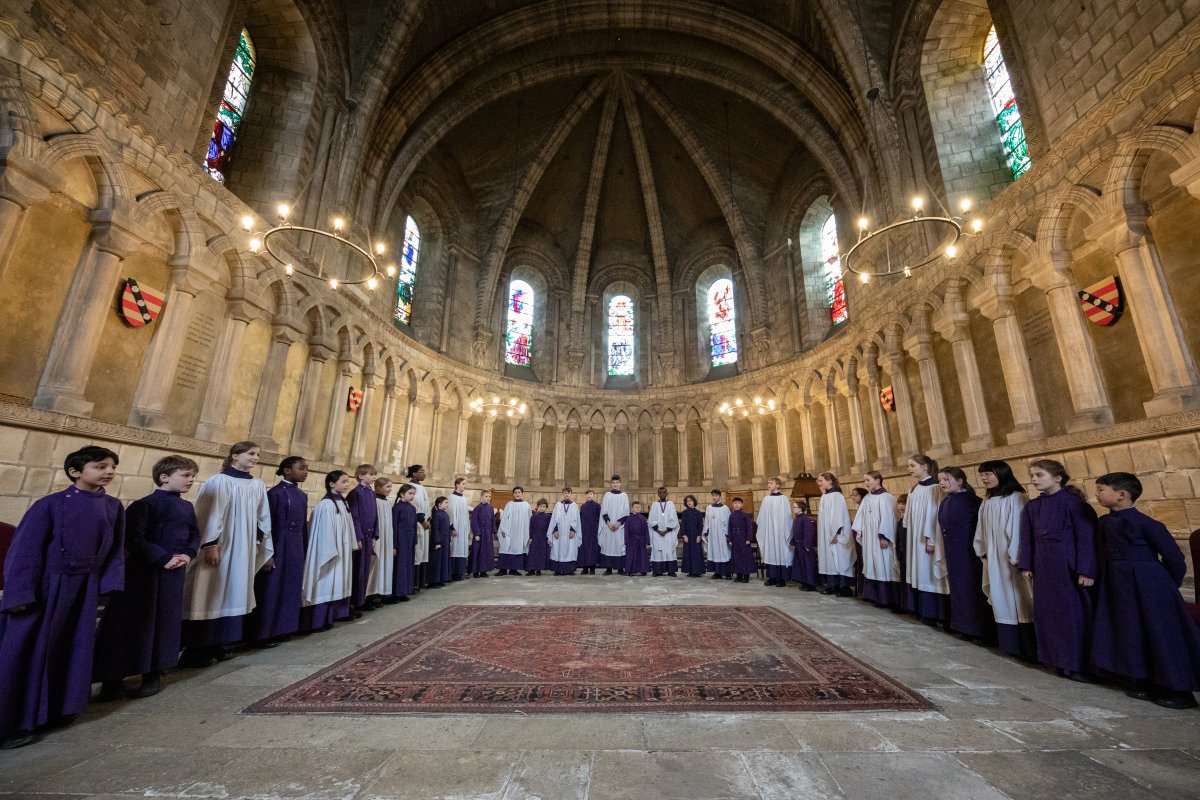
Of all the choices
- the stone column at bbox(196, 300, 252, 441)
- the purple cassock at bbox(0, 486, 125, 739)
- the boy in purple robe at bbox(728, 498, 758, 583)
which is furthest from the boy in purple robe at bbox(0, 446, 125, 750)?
the boy in purple robe at bbox(728, 498, 758, 583)

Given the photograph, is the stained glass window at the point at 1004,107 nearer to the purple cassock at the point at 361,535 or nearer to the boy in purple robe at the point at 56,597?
the purple cassock at the point at 361,535

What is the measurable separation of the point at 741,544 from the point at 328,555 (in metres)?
7.73

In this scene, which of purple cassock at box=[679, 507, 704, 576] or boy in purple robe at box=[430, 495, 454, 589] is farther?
purple cassock at box=[679, 507, 704, 576]

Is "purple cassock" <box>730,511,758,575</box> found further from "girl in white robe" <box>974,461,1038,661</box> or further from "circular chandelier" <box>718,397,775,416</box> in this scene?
"girl in white robe" <box>974,461,1038,661</box>

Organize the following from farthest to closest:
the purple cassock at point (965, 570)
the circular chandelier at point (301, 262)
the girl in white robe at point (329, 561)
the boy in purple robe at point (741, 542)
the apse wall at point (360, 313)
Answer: the boy in purple robe at point (741, 542) < the circular chandelier at point (301, 262) < the apse wall at point (360, 313) < the girl in white robe at point (329, 561) < the purple cassock at point (965, 570)

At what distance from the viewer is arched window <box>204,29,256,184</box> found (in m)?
9.73

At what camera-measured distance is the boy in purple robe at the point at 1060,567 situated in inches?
150

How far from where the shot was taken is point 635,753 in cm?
246

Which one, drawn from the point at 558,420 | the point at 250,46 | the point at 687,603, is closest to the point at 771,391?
the point at 558,420

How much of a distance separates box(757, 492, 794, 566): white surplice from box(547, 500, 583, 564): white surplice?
13.6 ft

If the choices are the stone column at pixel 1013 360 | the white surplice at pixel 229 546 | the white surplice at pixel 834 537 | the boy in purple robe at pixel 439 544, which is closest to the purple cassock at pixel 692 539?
the white surplice at pixel 834 537

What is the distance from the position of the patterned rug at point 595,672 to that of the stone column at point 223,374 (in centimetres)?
516

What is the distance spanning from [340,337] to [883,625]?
→ 11.7 m

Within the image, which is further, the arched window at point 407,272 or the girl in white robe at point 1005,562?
the arched window at point 407,272
